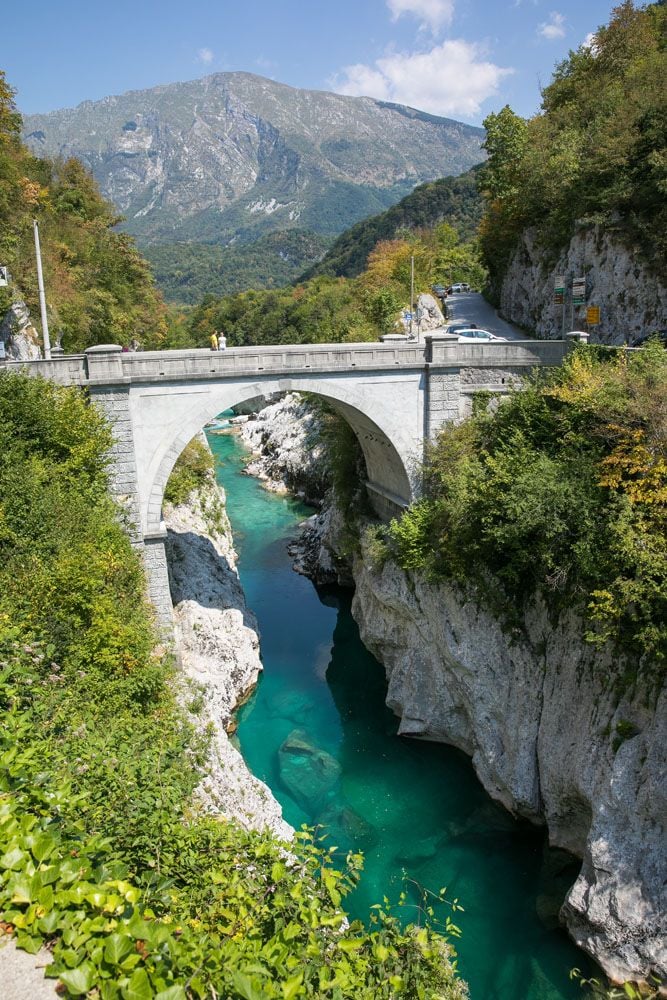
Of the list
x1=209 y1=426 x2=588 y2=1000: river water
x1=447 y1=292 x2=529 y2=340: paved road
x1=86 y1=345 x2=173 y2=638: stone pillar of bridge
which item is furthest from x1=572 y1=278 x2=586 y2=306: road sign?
x1=86 y1=345 x2=173 y2=638: stone pillar of bridge

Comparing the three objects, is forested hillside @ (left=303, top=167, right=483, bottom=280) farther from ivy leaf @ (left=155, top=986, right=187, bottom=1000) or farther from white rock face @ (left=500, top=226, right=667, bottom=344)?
ivy leaf @ (left=155, top=986, right=187, bottom=1000)

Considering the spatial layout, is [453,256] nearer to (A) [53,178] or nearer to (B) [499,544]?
(A) [53,178]

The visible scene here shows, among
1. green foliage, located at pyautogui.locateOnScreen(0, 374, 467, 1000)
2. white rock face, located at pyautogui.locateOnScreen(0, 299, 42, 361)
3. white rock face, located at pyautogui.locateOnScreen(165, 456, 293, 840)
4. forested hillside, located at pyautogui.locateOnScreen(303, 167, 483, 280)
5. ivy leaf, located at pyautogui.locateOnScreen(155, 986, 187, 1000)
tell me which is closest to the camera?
ivy leaf, located at pyautogui.locateOnScreen(155, 986, 187, 1000)

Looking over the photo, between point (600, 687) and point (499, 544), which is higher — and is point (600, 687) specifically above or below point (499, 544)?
below

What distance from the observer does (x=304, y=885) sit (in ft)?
20.0

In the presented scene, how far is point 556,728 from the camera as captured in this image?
14.1 meters

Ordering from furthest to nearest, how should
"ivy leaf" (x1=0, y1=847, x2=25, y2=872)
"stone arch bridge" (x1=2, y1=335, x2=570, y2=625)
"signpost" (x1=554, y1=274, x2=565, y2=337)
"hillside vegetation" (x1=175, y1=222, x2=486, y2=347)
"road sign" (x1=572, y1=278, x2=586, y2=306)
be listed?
"hillside vegetation" (x1=175, y1=222, x2=486, y2=347)
"signpost" (x1=554, y1=274, x2=565, y2=337)
"road sign" (x1=572, y1=278, x2=586, y2=306)
"stone arch bridge" (x1=2, y1=335, x2=570, y2=625)
"ivy leaf" (x1=0, y1=847, x2=25, y2=872)

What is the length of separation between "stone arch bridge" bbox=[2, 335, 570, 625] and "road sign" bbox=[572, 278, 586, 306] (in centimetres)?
505

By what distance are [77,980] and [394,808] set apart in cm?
1260

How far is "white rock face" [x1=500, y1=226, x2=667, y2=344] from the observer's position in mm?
20844

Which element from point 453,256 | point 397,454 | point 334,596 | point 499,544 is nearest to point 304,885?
point 499,544

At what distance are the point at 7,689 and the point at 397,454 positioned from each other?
12.4 meters

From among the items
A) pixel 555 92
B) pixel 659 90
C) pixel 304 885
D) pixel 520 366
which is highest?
pixel 555 92

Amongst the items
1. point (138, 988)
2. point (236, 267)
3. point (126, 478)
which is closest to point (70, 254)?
point (126, 478)
